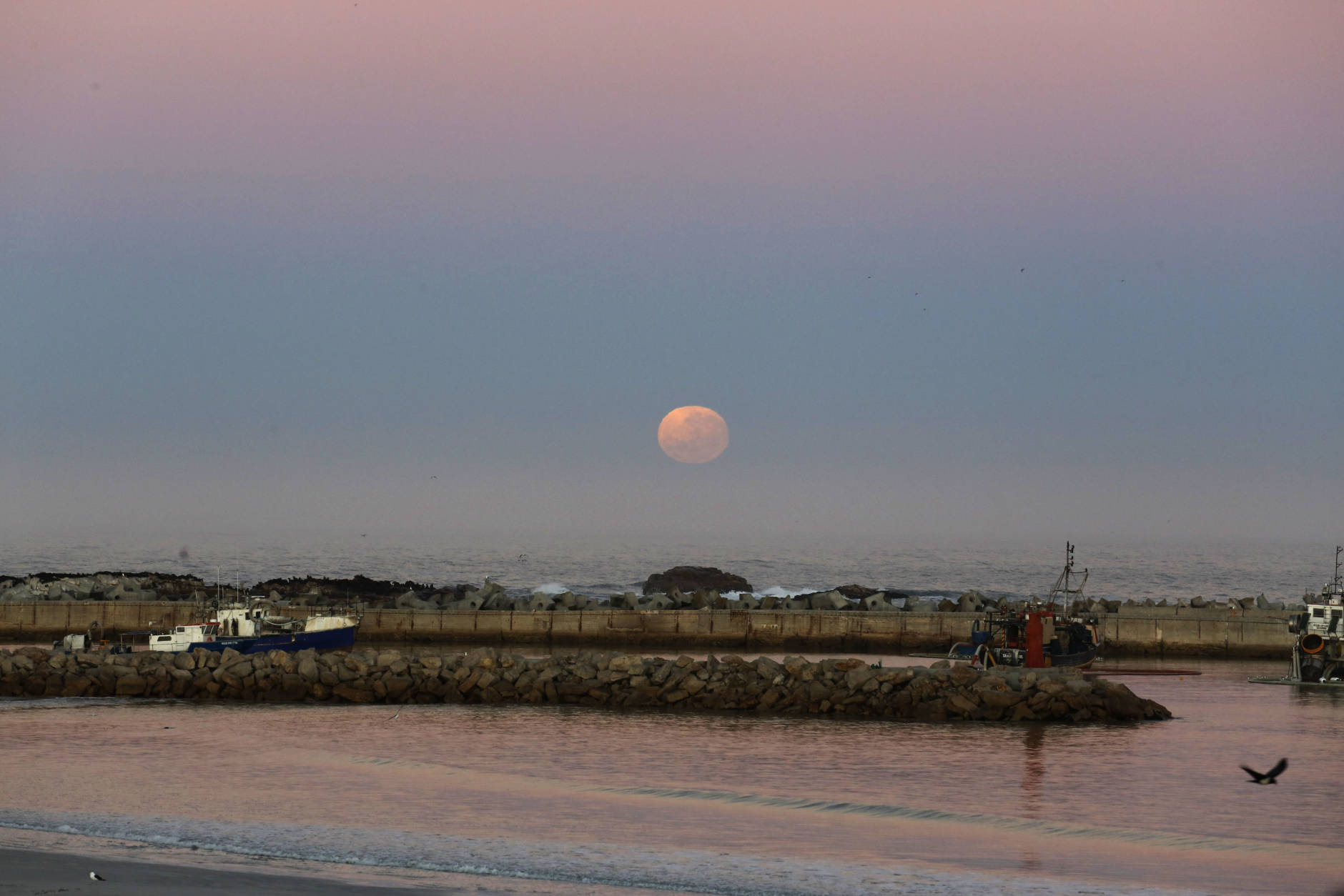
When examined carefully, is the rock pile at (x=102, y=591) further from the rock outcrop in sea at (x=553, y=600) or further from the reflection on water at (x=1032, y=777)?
the reflection on water at (x=1032, y=777)

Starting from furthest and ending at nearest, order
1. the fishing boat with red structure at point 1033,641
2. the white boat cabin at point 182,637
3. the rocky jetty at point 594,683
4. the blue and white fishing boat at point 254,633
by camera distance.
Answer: the blue and white fishing boat at point 254,633
the white boat cabin at point 182,637
the fishing boat with red structure at point 1033,641
the rocky jetty at point 594,683

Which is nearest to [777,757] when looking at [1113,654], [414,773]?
[414,773]

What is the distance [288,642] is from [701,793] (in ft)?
97.3

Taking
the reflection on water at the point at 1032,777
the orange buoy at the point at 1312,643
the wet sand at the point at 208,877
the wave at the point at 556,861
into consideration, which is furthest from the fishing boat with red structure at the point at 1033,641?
the wet sand at the point at 208,877

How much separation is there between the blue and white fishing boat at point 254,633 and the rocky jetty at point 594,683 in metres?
5.53

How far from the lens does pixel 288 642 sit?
48.7 metres

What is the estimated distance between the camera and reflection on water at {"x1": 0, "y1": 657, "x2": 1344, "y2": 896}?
16828 millimetres

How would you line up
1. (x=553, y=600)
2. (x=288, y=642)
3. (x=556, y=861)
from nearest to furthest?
(x=556, y=861), (x=288, y=642), (x=553, y=600)

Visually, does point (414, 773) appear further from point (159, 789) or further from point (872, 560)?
point (872, 560)

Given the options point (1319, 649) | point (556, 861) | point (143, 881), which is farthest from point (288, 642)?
point (143, 881)

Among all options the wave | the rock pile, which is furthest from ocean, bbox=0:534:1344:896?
the rock pile

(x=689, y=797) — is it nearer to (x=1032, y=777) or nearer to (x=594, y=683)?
(x=1032, y=777)

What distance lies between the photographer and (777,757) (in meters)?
26.1

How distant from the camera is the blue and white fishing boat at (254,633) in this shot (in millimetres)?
45594
